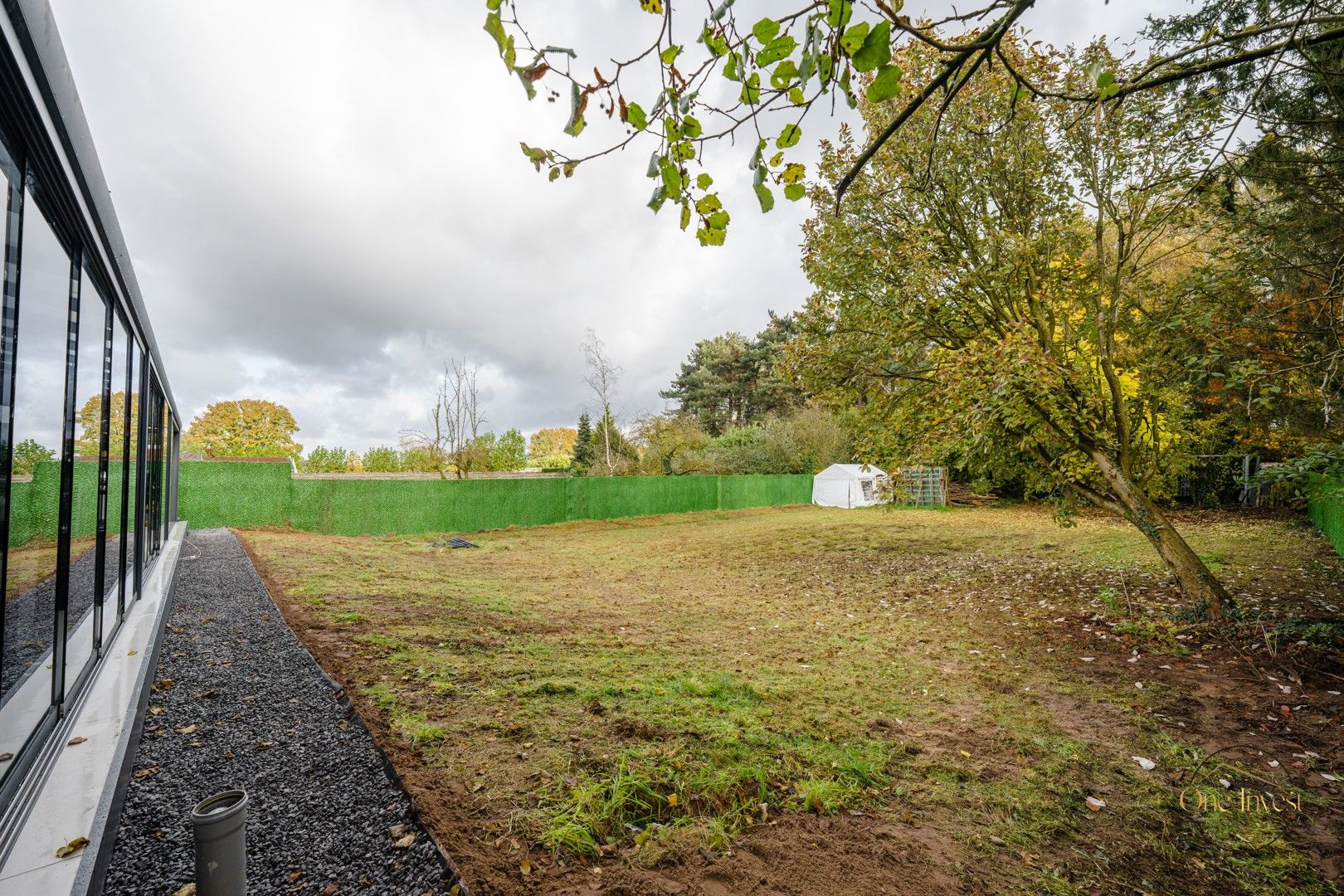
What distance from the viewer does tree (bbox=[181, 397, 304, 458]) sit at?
41562mm

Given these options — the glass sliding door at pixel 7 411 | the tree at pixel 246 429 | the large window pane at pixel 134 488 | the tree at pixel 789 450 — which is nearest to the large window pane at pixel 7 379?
→ the glass sliding door at pixel 7 411

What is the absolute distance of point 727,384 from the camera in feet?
118

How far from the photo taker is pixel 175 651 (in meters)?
3.89

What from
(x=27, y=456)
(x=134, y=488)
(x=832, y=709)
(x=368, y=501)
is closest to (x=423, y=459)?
(x=368, y=501)

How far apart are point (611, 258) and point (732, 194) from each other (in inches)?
648

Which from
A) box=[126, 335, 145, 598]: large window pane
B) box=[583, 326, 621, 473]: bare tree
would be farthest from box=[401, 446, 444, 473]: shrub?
box=[126, 335, 145, 598]: large window pane

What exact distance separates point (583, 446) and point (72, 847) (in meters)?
30.5

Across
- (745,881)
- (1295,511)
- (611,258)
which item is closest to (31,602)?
(745,881)

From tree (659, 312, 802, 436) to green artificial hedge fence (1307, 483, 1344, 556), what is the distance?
931 inches

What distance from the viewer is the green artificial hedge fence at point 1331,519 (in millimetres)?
7912

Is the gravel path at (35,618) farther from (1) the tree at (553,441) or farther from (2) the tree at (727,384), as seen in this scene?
(1) the tree at (553,441)

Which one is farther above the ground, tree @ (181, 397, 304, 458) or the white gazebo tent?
tree @ (181, 397, 304, 458)

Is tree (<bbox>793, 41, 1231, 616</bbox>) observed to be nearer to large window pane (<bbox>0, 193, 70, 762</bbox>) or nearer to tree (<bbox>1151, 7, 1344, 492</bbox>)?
tree (<bbox>1151, 7, 1344, 492</bbox>)

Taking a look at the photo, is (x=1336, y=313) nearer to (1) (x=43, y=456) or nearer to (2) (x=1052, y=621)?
(2) (x=1052, y=621)
